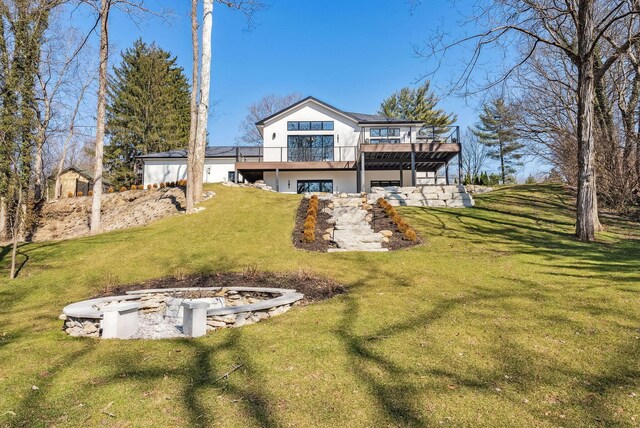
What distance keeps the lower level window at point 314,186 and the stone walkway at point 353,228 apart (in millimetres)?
7785

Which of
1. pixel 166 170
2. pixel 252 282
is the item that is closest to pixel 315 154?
pixel 166 170

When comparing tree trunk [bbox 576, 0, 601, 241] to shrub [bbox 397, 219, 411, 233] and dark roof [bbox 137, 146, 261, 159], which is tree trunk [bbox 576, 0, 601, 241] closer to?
shrub [bbox 397, 219, 411, 233]

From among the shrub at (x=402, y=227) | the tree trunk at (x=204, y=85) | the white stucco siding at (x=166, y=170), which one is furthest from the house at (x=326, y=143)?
the shrub at (x=402, y=227)

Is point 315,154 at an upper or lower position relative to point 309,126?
lower

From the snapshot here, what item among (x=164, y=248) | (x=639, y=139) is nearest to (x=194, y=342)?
(x=164, y=248)

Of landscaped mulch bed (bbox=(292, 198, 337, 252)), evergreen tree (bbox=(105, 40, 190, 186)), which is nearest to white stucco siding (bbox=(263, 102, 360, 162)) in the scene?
landscaped mulch bed (bbox=(292, 198, 337, 252))

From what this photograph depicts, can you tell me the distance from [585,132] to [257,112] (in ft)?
114

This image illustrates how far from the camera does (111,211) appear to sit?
1579 cm

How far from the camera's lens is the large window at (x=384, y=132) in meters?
23.4

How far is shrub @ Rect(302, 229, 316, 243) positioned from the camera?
1064 cm

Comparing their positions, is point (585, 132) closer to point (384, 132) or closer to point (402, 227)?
point (402, 227)

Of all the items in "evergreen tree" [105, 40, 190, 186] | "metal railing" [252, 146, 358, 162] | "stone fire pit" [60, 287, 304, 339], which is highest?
"evergreen tree" [105, 40, 190, 186]

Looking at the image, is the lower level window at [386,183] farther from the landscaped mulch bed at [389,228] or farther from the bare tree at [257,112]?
the bare tree at [257,112]

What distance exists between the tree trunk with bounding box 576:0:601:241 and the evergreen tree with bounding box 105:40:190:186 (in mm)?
29906
